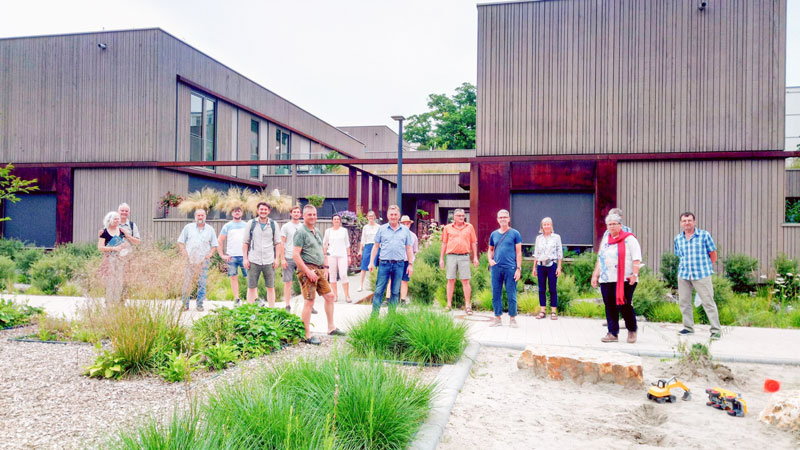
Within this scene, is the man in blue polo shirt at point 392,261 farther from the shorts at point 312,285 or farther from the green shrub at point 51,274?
the green shrub at point 51,274

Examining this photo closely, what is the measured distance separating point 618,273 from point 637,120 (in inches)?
335

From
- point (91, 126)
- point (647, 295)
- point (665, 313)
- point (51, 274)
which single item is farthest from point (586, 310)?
point (91, 126)

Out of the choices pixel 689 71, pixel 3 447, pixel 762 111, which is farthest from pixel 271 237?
pixel 762 111

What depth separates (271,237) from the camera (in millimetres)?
8930

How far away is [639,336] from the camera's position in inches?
311

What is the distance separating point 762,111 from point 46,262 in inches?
686

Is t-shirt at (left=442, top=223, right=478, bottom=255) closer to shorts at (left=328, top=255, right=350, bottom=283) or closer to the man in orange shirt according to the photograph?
the man in orange shirt

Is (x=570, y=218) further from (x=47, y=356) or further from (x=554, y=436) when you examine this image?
(x=47, y=356)

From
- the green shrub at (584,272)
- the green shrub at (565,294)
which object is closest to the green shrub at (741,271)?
the green shrub at (584,272)

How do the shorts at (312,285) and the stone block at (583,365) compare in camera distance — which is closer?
the stone block at (583,365)

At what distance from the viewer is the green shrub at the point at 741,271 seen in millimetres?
12453

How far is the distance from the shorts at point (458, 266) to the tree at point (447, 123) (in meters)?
42.0

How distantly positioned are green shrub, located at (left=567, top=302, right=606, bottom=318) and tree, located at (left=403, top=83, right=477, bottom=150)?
1646 inches

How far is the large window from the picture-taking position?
816 inches
